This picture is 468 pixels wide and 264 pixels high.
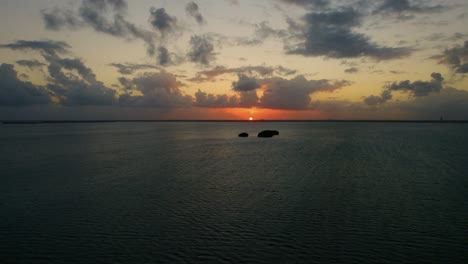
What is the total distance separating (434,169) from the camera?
4444 centimetres

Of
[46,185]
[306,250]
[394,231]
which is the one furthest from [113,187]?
[394,231]

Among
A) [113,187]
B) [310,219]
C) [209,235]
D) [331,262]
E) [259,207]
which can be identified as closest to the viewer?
[331,262]

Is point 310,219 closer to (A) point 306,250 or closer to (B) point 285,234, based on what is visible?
(B) point 285,234

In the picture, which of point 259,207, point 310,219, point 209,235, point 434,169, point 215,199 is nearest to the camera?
point 209,235

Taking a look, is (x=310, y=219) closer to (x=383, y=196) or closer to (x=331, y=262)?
(x=331, y=262)

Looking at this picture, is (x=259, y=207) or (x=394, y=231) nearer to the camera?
(x=394, y=231)

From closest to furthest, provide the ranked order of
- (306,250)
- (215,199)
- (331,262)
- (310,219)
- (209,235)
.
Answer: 1. (331,262)
2. (306,250)
3. (209,235)
4. (310,219)
5. (215,199)

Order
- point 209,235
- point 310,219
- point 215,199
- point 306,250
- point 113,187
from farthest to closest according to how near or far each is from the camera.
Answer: point 113,187
point 215,199
point 310,219
point 209,235
point 306,250

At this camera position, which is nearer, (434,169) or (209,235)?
(209,235)

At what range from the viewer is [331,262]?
50.9 ft

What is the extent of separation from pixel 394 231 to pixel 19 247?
22221 millimetres

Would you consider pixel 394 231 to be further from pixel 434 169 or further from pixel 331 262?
pixel 434 169

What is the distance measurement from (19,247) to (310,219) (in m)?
18.0

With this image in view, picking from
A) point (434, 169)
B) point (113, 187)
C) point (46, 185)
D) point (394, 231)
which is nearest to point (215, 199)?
point (113, 187)
